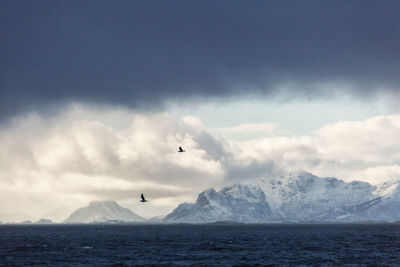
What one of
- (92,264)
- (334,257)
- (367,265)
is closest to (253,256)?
(334,257)

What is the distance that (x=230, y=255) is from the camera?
18712 cm

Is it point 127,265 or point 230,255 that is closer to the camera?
point 127,265

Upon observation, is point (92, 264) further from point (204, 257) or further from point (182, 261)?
point (204, 257)

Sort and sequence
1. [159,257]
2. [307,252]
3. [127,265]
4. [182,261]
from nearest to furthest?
1. [127,265]
2. [182,261]
3. [159,257]
4. [307,252]

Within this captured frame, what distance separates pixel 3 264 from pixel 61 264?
15.6m

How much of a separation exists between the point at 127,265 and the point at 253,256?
44.5 metres

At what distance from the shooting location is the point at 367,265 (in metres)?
158

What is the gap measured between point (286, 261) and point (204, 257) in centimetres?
2575

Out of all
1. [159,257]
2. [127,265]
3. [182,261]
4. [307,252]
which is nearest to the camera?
[127,265]

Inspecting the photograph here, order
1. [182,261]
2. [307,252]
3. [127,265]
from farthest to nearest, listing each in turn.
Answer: [307,252]
[182,261]
[127,265]

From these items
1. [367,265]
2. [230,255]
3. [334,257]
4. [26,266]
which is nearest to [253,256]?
[230,255]

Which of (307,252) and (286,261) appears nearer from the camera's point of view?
(286,261)

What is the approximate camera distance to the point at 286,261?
551ft

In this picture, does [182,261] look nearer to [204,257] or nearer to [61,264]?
[204,257]
